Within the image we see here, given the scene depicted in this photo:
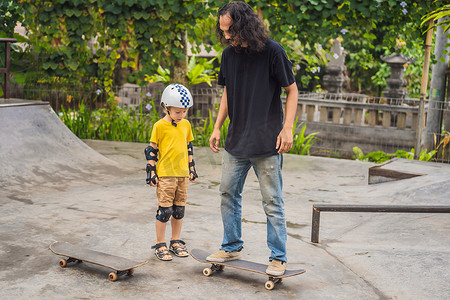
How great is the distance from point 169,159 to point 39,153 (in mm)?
3613

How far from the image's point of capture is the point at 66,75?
10359mm

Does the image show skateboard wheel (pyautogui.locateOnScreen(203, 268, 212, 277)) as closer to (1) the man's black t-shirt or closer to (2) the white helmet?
(1) the man's black t-shirt

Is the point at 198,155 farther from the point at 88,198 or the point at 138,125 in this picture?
the point at 88,198

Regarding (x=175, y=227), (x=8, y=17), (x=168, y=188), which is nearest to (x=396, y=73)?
(x=8, y=17)

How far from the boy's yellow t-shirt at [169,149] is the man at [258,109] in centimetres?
46

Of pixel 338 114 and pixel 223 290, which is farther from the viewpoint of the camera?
pixel 338 114

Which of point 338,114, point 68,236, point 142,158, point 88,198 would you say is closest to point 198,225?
point 68,236

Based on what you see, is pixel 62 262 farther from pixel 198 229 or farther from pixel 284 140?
pixel 284 140

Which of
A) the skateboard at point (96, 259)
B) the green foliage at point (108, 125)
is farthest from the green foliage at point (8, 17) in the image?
the skateboard at point (96, 259)

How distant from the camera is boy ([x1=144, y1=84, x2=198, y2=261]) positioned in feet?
12.6

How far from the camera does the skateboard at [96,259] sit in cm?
351

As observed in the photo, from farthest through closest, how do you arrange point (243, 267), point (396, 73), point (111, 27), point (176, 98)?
point (396, 73)
point (111, 27)
point (176, 98)
point (243, 267)

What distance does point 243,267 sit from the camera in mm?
3553

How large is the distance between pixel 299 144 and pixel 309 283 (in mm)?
6120
